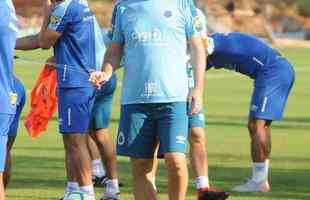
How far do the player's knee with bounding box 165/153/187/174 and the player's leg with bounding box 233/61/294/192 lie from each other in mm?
3623

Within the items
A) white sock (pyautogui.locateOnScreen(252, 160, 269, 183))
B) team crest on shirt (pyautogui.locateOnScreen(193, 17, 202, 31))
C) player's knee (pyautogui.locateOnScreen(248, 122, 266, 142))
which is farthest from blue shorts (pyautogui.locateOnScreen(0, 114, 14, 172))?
player's knee (pyautogui.locateOnScreen(248, 122, 266, 142))

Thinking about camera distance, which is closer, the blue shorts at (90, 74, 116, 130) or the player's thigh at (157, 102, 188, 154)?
the player's thigh at (157, 102, 188, 154)

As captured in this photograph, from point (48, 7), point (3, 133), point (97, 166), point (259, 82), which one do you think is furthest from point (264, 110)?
point (3, 133)

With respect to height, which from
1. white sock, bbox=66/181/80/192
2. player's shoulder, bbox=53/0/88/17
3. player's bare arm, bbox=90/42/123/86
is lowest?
white sock, bbox=66/181/80/192

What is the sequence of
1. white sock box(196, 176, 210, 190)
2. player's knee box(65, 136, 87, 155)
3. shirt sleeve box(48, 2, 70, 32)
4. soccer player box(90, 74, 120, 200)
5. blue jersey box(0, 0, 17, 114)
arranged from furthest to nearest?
soccer player box(90, 74, 120, 200) < white sock box(196, 176, 210, 190) < player's knee box(65, 136, 87, 155) < shirt sleeve box(48, 2, 70, 32) < blue jersey box(0, 0, 17, 114)

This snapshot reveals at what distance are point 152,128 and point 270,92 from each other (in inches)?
149

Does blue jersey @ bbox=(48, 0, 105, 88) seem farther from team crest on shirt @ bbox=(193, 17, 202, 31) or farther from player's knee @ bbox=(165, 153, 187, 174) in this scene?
player's knee @ bbox=(165, 153, 187, 174)

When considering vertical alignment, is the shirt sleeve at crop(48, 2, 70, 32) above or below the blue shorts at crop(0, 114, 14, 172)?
above

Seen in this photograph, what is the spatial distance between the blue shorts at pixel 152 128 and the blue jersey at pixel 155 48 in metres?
0.08

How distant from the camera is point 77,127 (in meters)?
12.1

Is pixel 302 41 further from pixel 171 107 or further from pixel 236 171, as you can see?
pixel 171 107

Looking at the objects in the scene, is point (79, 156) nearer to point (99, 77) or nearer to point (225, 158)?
point (99, 77)

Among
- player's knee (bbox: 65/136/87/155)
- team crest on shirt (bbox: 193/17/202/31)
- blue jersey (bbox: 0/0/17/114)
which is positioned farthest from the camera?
player's knee (bbox: 65/136/87/155)

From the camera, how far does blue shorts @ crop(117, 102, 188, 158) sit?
10.3m
